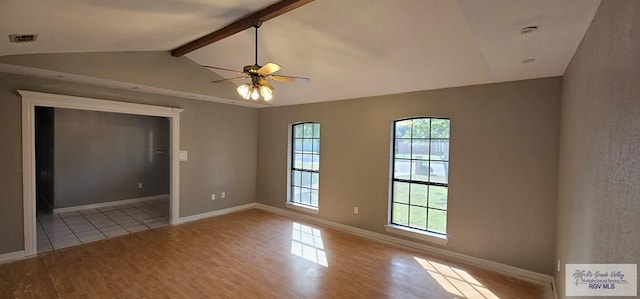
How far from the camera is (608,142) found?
127 cm

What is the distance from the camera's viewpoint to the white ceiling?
6.45 ft

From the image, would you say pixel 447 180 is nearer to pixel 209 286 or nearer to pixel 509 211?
pixel 509 211

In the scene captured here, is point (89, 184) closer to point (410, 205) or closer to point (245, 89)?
point (245, 89)

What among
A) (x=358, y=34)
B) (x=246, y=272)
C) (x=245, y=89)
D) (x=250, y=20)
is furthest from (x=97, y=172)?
(x=358, y=34)

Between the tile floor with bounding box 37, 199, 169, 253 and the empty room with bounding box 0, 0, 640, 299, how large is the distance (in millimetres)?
66

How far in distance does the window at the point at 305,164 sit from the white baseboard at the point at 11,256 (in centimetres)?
415

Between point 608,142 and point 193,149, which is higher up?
point 608,142

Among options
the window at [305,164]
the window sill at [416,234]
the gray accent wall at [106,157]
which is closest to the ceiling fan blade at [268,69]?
the window at [305,164]

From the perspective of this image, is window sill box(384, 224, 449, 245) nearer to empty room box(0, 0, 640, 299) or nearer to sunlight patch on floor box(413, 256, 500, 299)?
empty room box(0, 0, 640, 299)

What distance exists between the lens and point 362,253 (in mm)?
4020

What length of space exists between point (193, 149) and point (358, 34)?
4.10 metres

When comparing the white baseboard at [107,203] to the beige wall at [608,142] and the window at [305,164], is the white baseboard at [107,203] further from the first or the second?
the beige wall at [608,142]

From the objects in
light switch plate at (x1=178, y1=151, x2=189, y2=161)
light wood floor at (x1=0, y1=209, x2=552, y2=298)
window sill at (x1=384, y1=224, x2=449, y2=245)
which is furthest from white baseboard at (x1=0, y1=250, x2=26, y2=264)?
window sill at (x1=384, y1=224, x2=449, y2=245)

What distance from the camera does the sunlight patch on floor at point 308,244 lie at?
3857mm
